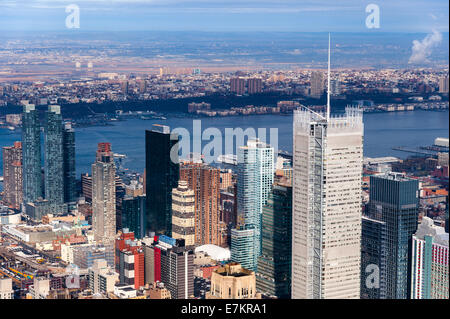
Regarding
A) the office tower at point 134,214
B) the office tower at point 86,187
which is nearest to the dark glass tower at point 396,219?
the office tower at point 134,214

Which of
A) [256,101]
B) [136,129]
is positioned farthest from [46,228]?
[256,101]

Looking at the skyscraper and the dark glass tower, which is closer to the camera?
the dark glass tower

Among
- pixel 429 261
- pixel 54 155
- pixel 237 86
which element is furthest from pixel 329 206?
pixel 54 155

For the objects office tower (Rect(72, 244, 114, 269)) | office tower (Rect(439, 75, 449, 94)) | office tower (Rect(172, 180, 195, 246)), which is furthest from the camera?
office tower (Rect(172, 180, 195, 246))

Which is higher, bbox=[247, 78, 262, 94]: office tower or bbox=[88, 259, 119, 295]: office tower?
bbox=[247, 78, 262, 94]: office tower

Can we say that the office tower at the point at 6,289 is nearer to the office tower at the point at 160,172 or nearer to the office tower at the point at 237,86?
the office tower at the point at 160,172

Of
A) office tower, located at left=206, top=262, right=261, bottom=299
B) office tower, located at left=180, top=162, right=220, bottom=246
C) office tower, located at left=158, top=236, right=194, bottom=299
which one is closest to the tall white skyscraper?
office tower, located at left=206, top=262, right=261, bottom=299

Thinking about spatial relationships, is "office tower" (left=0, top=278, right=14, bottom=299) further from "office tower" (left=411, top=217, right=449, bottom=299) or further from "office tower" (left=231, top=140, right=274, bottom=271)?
"office tower" (left=411, top=217, right=449, bottom=299)
